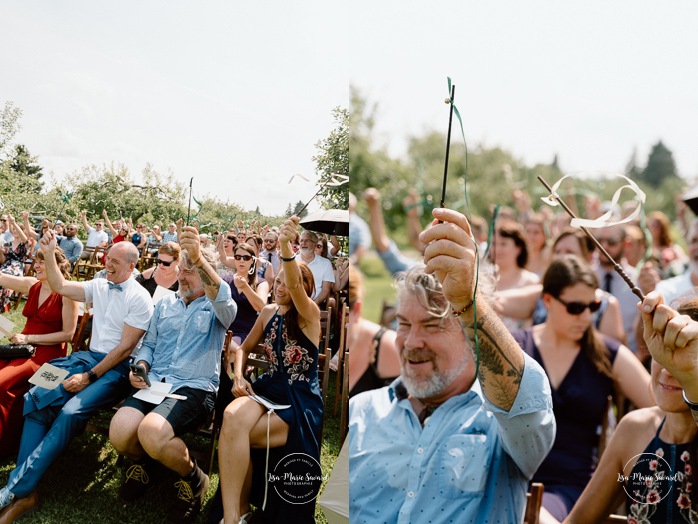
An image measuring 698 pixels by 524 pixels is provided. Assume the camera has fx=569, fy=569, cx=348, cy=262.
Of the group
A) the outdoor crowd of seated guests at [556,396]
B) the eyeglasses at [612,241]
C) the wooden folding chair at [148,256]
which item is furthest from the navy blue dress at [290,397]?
the eyeglasses at [612,241]

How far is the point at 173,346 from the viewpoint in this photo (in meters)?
2.24

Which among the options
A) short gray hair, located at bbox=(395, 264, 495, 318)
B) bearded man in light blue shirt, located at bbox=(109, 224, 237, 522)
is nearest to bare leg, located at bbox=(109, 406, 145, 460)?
bearded man in light blue shirt, located at bbox=(109, 224, 237, 522)

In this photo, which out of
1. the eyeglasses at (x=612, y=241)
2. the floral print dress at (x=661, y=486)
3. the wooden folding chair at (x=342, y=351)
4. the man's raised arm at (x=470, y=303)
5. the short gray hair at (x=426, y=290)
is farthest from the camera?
the eyeglasses at (x=612, y=241)

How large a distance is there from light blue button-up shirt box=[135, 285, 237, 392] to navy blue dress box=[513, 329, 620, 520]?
1.14 metres

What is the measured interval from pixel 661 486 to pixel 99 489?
77.3 inches

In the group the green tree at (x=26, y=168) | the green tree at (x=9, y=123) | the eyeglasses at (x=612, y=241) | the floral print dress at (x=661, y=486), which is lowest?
the floral print dress at (x=661, y=486)

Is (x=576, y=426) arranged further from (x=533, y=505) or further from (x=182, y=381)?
(x=182, y=381)

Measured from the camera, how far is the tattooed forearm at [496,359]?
1112 mm

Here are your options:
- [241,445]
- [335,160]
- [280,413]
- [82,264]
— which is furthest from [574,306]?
[82,264]

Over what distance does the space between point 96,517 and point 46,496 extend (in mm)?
265

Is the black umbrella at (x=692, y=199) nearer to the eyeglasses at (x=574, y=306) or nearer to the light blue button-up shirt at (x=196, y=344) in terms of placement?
the eyeglasses at (x=574, y=306)

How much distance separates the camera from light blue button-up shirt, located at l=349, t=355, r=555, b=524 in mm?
1213

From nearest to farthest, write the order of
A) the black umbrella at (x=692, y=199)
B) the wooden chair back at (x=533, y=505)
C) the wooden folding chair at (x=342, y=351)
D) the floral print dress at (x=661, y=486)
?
the floral print dress at (x=661, y=486) → the wooden chair back at (x=533, y=505) → the black umbrella at (x=692, y=199) → the wooden folding chair at (x=342, y=351)

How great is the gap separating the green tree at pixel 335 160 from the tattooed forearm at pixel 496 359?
734 mm
